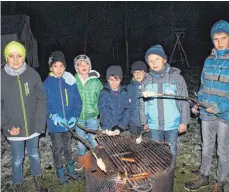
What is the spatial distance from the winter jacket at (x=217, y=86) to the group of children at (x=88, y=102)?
13.4 inches

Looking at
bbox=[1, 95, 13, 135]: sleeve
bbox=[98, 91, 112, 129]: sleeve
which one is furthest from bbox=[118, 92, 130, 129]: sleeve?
bbox=[1, 95, 13, 135]: sleeve

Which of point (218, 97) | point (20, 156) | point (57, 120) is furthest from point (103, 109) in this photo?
point (218, 97)

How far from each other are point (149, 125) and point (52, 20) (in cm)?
1582

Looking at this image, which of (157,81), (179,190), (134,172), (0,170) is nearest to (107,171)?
(134,172)

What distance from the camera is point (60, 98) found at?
159 inches

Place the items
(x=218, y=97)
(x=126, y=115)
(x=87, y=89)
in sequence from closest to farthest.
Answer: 1. (x=218, y=97)
2. (x=126, y=115)
3. (x=87, y=89)

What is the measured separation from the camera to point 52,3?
698 inches

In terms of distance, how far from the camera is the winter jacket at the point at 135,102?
4.28 metres

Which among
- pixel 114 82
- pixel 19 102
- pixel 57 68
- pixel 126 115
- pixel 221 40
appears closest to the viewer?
pixel 221 40

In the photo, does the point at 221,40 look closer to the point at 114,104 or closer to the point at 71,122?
the point at 114,104

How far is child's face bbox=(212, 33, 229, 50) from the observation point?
3355mm

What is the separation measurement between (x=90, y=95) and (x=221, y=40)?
7.38 ft

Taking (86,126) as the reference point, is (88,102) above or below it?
above

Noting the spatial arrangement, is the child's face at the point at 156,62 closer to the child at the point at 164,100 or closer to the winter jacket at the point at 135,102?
the child at the point at 164,100
